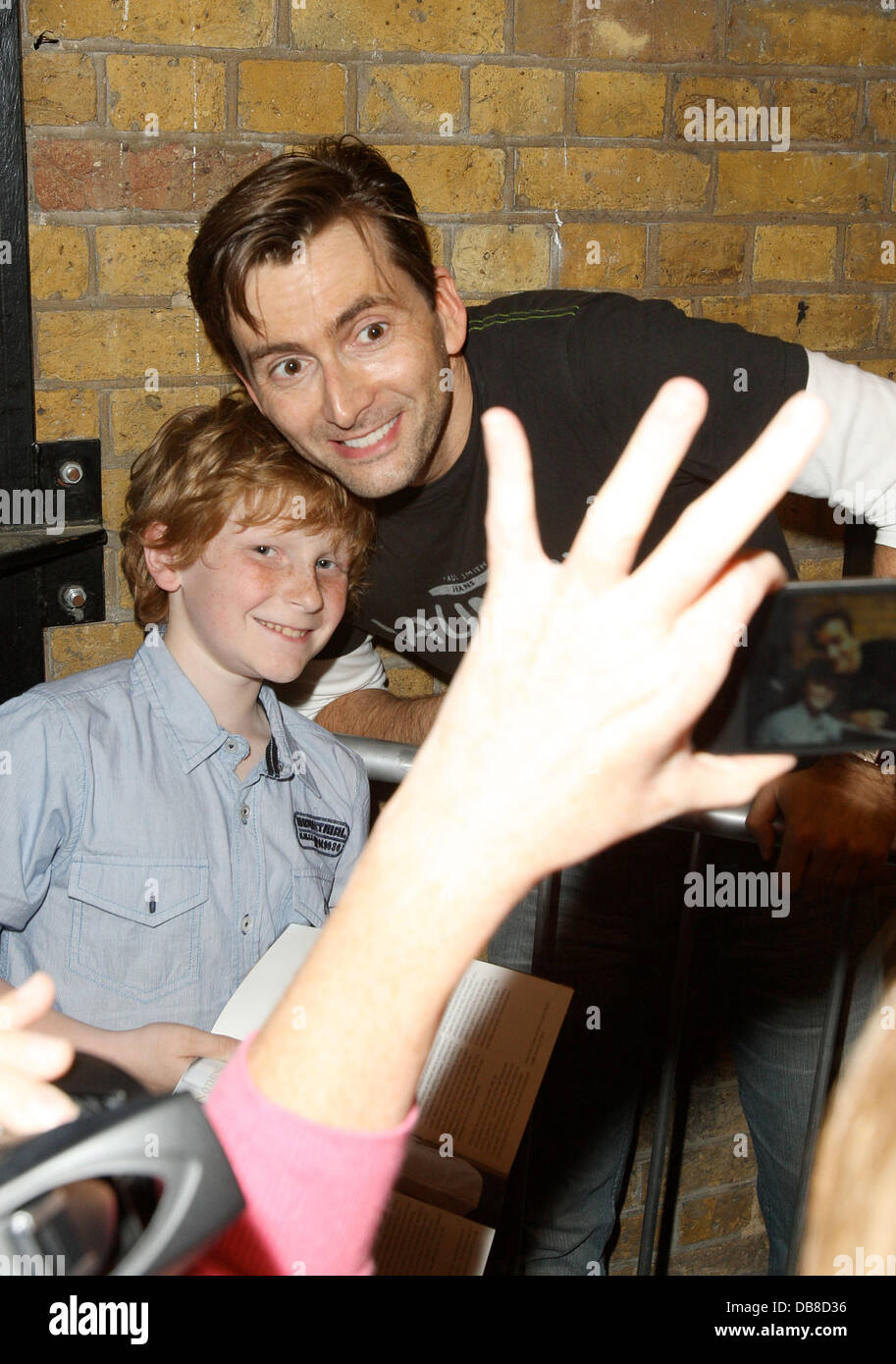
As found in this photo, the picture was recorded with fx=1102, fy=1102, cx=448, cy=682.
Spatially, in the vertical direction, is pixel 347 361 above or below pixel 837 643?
above

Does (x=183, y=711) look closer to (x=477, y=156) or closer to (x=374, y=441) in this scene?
(x=374, y=441)

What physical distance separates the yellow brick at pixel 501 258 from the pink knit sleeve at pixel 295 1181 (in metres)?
1.74

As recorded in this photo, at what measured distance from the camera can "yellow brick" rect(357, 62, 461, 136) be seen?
191cm

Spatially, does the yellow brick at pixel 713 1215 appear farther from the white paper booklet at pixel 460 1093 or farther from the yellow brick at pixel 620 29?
the yellow brick at pixel 620 29

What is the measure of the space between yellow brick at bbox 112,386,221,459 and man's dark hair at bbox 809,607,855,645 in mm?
1526

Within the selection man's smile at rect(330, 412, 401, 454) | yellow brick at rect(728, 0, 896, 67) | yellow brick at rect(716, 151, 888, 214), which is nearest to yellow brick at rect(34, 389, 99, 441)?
man's smile at rect(330, 412, 401, 454)

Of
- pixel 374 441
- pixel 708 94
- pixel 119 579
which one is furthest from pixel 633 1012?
pixel 708 94

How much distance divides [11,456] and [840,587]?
1.59m

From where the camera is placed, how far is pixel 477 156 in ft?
6.56

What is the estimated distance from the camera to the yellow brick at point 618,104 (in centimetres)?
204

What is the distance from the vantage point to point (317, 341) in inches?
64.8

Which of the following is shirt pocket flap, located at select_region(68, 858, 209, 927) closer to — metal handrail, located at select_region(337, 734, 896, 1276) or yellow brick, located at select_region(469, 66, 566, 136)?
metal handrail, located at select_region(337, 734, 896, 1276)

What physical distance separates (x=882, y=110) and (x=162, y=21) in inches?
55.8
